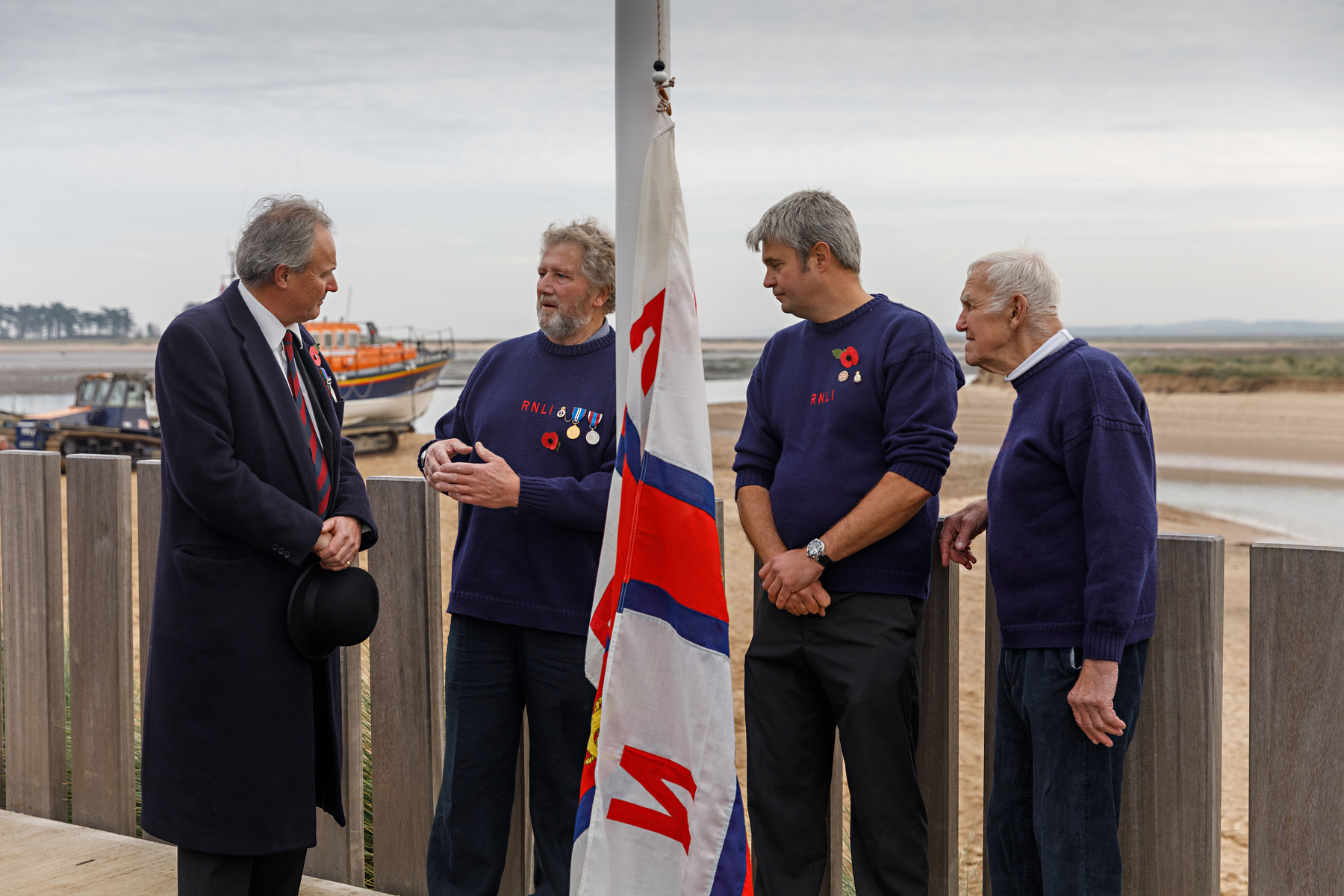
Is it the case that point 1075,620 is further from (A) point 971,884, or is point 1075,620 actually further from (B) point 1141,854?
(A) point 971,884

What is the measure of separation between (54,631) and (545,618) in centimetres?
184

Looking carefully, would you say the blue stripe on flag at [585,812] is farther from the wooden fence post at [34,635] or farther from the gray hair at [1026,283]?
the wooden fence post at [34,635]

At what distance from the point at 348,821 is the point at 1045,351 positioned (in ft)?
6.72

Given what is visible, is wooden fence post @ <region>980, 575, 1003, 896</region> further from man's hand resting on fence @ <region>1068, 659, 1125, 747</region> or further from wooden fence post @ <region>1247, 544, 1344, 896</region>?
wooden fence post @ <region>1247, 544, 1344, 896</region>

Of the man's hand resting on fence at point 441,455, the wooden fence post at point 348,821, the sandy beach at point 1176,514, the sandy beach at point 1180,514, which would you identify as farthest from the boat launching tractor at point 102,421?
the man's hand resting on fence at point 441,455

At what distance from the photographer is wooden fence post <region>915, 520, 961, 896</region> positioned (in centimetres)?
233

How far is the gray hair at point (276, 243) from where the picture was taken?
2.19m

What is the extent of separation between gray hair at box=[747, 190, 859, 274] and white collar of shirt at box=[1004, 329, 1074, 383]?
0.46 meters

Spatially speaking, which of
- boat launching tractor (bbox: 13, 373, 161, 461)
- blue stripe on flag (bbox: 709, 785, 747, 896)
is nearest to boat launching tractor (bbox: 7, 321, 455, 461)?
boat launching tractor (bbox: 13, 373, 161, 461)

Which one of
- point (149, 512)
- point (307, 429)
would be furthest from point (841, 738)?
point (149, 512)

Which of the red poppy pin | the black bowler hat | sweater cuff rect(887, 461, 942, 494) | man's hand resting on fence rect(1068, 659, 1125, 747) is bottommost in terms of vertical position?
man's hand resting on fence rect(1068, 659, 1125, 747)

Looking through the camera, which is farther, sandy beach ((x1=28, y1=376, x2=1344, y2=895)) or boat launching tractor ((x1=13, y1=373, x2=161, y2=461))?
boat launching tractor ((x1=13, y1=373, x2=161, y2=461))

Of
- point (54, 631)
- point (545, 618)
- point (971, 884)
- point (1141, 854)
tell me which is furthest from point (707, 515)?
point (971, 884)

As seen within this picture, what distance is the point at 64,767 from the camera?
10.8 feet
